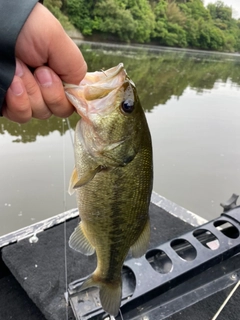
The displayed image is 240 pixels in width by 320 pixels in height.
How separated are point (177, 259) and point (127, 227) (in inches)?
25.1

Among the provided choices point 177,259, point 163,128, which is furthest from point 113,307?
point 163,128

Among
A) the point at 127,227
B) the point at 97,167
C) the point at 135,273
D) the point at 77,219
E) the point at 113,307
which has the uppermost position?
the point at 97,167

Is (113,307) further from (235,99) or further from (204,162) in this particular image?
(235,99)

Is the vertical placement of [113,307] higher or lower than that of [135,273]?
higher

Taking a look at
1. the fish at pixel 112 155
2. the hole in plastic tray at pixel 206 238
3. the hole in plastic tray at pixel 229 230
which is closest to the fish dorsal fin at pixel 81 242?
the fish at pixel 112 155

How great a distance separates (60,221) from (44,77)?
152 centimetres

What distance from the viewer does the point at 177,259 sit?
1.80m

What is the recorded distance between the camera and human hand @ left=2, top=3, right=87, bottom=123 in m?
0.96

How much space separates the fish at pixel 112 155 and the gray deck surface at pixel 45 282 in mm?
A: 595

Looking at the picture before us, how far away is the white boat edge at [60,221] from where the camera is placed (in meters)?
2.20

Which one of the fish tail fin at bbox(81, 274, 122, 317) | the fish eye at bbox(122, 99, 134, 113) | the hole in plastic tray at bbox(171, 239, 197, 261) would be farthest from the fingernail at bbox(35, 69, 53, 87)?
the hole in plastic tray at bbox(171, 239, 197, 261)

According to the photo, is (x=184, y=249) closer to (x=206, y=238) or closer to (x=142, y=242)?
(x=206, y=238)

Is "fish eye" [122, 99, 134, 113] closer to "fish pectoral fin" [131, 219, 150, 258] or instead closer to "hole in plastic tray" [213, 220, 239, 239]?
"fish pectoral fin" [131, 219, 150, 258]

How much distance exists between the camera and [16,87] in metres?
1.00
